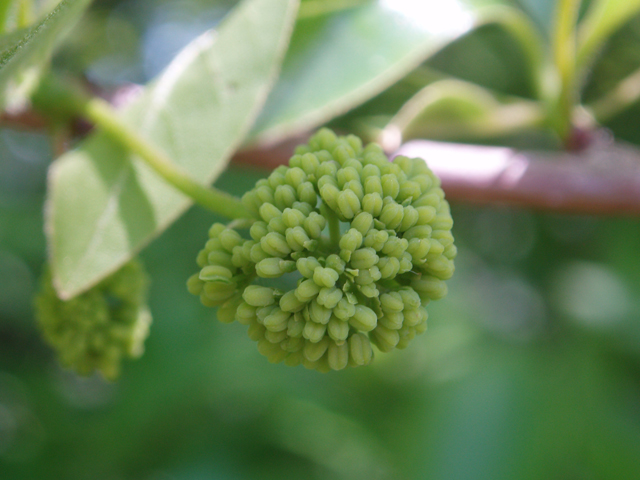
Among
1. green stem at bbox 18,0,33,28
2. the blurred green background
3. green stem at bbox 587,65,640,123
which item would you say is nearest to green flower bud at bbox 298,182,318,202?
green stem at bbox 18,0,33,28

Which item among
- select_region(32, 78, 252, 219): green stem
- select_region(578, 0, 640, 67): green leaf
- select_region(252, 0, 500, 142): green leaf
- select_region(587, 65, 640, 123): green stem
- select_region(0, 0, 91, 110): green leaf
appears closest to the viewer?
select_region(0, 0, 91, 110): green leaf

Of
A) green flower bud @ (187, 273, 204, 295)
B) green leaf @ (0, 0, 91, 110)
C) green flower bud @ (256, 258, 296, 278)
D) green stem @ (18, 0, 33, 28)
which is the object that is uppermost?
green leaf @ (0, 0, 91, 110)

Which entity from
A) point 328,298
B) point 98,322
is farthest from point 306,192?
point 98,322

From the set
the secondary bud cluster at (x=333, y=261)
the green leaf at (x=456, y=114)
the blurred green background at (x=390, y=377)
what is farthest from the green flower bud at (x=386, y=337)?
the blurred green background at (x=390, y=377)

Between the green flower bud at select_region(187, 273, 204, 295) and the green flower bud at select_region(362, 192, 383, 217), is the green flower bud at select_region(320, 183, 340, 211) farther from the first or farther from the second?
the green flower bud at select_region(187, 273, 204, 295)

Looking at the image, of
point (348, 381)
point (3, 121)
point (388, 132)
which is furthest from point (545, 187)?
point (348, 381)

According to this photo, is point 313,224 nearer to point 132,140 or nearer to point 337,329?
point 337,329

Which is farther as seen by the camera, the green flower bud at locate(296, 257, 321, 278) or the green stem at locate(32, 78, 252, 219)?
the green stem at locate(32, 78, 252, 219)

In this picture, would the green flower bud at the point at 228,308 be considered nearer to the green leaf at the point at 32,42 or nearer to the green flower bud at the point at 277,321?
the green flower bud at the point at 277,321
